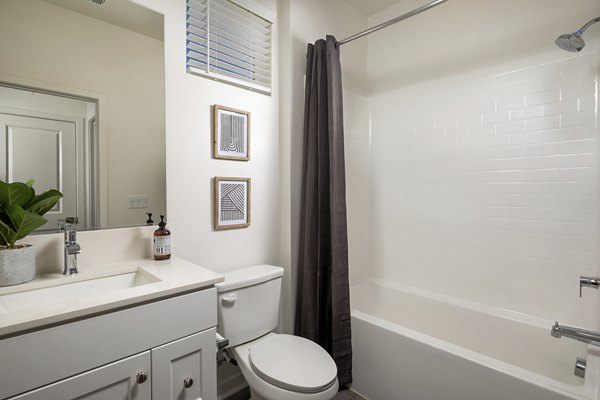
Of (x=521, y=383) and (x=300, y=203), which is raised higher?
(x=300, y=203)

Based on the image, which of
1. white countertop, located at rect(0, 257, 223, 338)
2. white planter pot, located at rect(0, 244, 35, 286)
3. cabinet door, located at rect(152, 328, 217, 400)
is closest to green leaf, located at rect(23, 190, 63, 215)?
white planter pot, located at rect(0, 244, 35, 286)

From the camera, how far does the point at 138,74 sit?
141cm

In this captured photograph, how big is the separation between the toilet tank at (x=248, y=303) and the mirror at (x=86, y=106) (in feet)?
1.70

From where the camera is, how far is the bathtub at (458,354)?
4.11 feet

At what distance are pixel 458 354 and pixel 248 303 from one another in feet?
3.34

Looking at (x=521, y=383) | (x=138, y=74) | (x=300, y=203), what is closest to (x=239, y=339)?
(x=300, y=203)

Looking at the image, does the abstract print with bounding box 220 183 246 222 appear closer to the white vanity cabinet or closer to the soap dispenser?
the soap dispenser

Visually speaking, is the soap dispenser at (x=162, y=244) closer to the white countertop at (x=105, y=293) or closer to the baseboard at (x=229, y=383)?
the white countertop at (x=105, y=293)

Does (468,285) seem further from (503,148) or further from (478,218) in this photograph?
(503,148)

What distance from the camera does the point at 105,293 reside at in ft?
3.25

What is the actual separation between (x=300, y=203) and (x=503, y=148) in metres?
1.38

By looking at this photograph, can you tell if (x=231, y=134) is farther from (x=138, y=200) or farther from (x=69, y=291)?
(x=69, y=291)

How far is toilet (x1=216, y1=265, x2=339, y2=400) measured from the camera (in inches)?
49.2

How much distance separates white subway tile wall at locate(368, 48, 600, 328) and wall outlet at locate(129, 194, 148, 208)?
1829 mm
